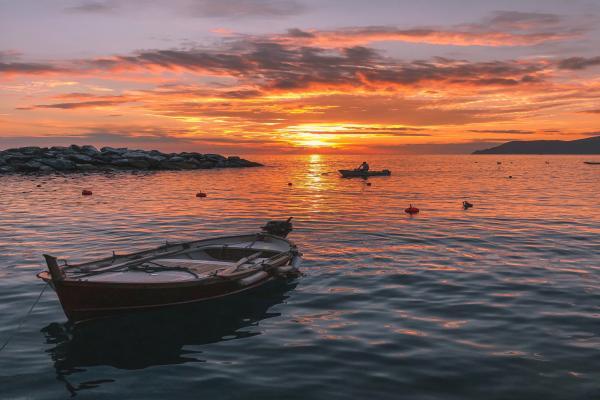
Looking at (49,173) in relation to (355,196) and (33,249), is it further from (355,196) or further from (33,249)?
(33,249)

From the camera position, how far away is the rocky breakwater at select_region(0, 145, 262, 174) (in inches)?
3290

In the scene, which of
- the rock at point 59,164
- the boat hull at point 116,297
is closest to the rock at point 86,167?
the rock at point 59,164

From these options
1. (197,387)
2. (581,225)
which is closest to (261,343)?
(197,387)

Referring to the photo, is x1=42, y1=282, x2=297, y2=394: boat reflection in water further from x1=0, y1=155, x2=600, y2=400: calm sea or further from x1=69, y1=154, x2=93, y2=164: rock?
x1=69, y1=154, x2=93, y2=164: rock

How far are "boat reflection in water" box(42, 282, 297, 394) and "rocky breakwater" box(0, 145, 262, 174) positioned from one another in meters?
78.4

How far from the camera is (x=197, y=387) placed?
A: 9.84 m

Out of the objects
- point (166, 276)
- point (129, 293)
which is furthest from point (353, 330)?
point (129, 293)

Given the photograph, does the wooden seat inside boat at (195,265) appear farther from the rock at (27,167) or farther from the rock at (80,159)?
the rock at (80,159)

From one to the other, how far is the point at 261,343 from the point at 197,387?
2596 mm

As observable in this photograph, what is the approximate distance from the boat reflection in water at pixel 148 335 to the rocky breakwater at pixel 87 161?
7841cm

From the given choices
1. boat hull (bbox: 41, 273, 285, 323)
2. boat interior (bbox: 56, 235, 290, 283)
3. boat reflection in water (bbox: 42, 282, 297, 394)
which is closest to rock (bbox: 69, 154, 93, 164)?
boat interior (bbox: 56, 235, 290, 283)

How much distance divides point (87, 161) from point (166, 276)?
87010 millimetres

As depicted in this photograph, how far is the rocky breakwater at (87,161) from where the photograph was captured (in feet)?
274

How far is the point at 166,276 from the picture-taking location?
47.2ft
